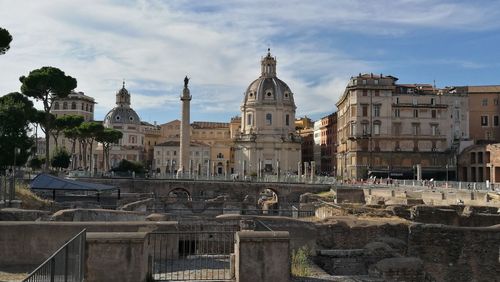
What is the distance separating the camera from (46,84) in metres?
54.8

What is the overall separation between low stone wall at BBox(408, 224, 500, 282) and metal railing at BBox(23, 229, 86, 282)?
29.7 feet

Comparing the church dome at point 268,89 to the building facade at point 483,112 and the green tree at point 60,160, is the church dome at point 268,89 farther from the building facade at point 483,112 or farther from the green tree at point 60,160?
the green tree at point 60,160

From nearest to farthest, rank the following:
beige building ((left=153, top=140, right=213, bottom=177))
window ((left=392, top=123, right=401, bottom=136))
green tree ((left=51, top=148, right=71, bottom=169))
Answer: window ((left=392, top=123, right=401, bottom=136))
green tree ((left=51, top=148, right=71, bottom=169))
beige building ((left=153, top=140, right=213, bottom=177))

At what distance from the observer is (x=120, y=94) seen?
123m

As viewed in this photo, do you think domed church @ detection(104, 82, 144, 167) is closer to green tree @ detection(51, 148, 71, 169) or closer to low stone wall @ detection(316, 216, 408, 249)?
green tree @ detection(51, 148, 71, 169)

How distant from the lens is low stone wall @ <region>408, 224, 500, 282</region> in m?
14.9

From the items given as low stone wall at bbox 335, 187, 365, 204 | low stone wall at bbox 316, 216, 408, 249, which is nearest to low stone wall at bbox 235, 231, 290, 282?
low stone wall at bbox 316, 216, 408, 249

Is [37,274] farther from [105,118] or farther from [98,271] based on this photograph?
[105,118]

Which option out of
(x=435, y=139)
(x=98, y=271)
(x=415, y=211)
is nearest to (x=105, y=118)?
(x=435, y=139)

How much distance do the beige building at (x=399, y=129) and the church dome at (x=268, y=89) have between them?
28.7m

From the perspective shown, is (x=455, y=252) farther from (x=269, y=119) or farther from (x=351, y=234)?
(x=269, y=119)

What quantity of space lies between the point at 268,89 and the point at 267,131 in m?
7.86

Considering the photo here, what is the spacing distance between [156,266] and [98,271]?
9.93 ft

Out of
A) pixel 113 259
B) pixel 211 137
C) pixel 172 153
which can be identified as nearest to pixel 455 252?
pixel 113 259
